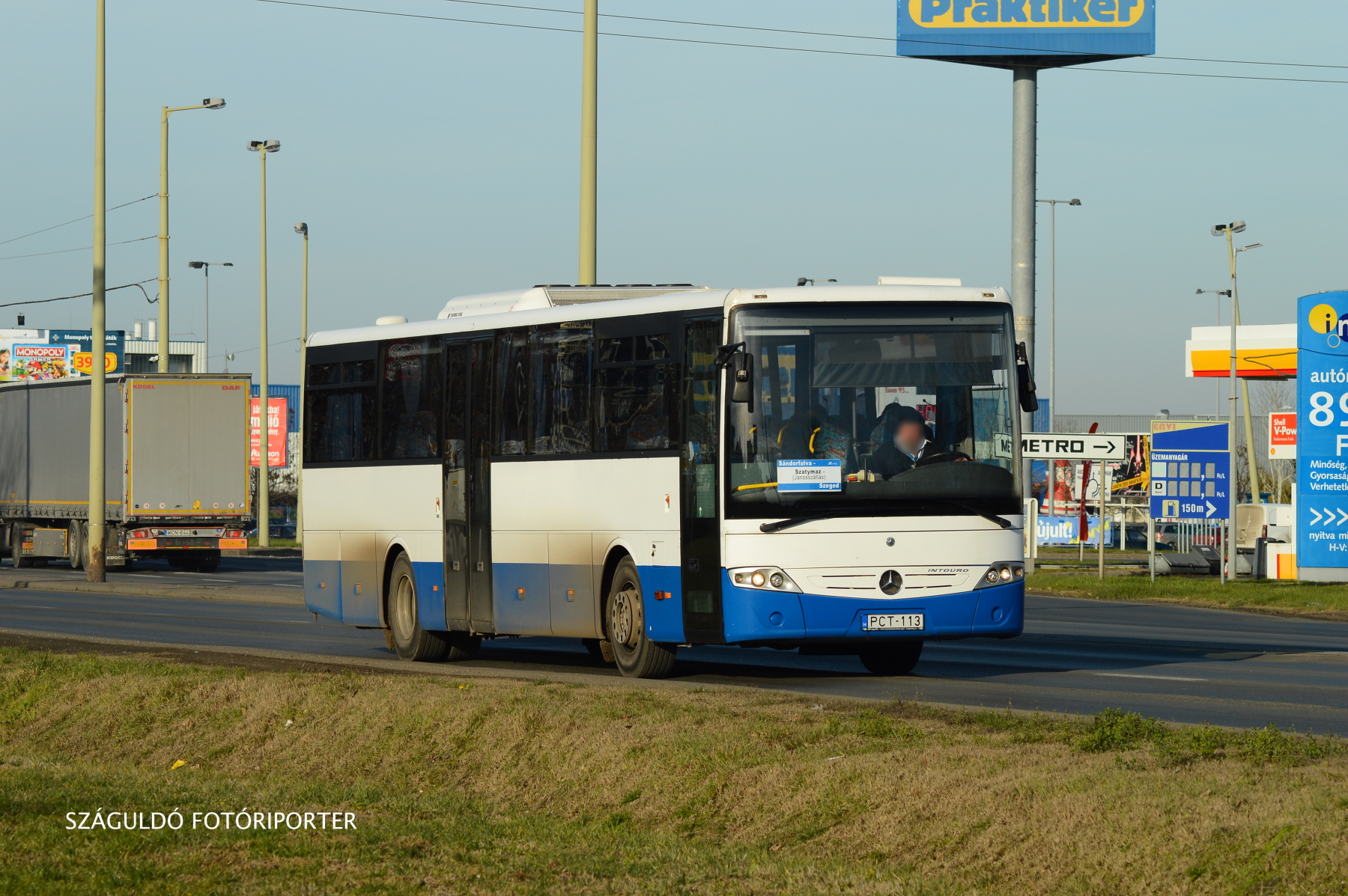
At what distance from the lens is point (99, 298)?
111ft

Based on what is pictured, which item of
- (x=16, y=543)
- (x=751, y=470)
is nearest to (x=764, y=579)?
(x=751, y=470)

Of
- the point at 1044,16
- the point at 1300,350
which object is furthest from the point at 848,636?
the point at 1044,16

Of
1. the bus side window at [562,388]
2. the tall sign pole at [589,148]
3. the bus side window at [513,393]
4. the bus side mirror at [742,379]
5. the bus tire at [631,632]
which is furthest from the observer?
the tall sign pole at [589,148]

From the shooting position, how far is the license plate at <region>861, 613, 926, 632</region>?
14.8 m

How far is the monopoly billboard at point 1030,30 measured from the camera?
152 feet

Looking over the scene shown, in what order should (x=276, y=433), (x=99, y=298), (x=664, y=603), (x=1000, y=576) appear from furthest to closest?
(x=276, y=433) < (x=99, y=298) < (x=664, y=603) < (x=1000, y=576)

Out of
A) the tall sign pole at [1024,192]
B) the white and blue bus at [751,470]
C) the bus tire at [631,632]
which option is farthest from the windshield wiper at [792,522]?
the tall sign pole at [1024,192]

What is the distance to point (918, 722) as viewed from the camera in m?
11.2

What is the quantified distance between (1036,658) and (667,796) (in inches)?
363

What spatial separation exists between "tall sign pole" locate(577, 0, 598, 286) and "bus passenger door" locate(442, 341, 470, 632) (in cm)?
560

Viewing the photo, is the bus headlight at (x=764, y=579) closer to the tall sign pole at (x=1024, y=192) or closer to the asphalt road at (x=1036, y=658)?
the asphalt road at (x=1036, y=658)

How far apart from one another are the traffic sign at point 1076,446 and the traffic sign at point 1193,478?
950mm

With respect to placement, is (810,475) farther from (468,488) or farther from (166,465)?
(166,465)

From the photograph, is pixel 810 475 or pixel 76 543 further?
pixel 76 543
